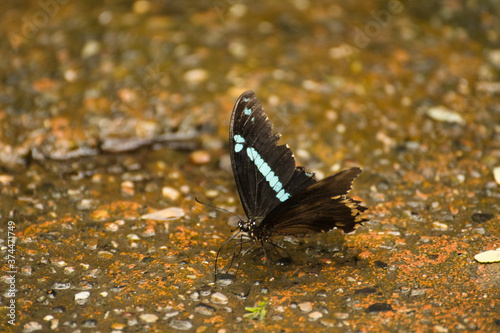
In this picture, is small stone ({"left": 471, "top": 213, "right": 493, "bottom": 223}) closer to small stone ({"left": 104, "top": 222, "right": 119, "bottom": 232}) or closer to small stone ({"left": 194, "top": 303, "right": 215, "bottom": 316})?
small stone ({"left": 194, "top": 303, "right": 215, "bottom": 316})

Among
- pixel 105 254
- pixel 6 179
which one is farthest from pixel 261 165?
pixel 6 179

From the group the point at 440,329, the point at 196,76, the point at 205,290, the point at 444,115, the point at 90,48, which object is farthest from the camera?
the point at 90,48

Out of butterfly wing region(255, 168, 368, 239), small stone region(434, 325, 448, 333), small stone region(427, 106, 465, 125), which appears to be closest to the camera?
small stone region(434, 325, 448, 333)

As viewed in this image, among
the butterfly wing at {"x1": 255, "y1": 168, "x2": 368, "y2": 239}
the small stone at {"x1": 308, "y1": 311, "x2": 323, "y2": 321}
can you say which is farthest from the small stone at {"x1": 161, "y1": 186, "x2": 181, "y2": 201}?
the small stone at {"x1": 308, "y1": 311, "x2": 323, "y2": 321}

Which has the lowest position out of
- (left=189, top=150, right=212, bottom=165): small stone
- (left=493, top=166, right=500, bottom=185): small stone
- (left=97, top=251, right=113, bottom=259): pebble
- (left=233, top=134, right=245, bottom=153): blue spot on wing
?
(left=493, top=166, right=500, bottom=185): small stone

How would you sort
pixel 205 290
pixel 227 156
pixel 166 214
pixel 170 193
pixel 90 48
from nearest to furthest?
1. pixel 205 290
2. pixel 166 214
3. pixel 170 193
4. pixel 227 156
5. pixel 90 48

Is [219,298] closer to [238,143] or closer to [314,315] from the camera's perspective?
[314,315]

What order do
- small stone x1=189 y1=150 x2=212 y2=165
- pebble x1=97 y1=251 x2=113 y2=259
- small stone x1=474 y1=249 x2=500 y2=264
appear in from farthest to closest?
small stone x1=189 y1=150 x2=212 y2=165 < pebble x1=97 y1=251 x2=113 y2=259 < small stone x1=474 y1=249 x2=500 y2=264
